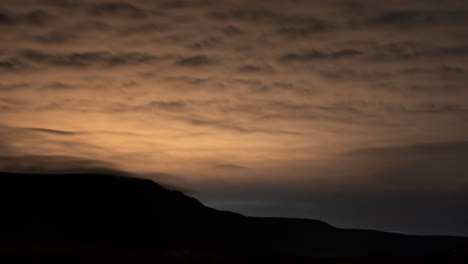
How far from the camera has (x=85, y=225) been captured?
149875 millimetres

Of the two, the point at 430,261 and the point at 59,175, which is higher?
the point at 59,175

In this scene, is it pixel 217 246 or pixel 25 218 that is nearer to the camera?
pixel 25 218

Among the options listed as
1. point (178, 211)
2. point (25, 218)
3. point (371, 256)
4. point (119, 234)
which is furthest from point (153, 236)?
point (371, 256)

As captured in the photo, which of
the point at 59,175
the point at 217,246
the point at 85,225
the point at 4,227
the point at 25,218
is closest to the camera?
the point at 4,227

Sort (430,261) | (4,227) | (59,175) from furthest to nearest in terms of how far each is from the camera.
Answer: (59,175), (4,227), (430,261)

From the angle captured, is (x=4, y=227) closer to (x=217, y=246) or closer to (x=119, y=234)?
(x=119, y=234)

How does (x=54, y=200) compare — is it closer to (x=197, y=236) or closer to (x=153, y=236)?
(x=153, y=236)

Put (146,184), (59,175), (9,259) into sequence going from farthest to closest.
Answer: (146,184) < (59,175) < (9,259)

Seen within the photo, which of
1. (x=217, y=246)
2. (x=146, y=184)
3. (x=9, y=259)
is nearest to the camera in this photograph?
(x=9, y=259)

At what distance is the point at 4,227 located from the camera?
124188mm

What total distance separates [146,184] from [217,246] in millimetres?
42414

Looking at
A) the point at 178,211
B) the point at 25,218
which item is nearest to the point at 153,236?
the point at 178,211

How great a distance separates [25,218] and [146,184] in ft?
205

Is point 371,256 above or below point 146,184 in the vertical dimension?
below
